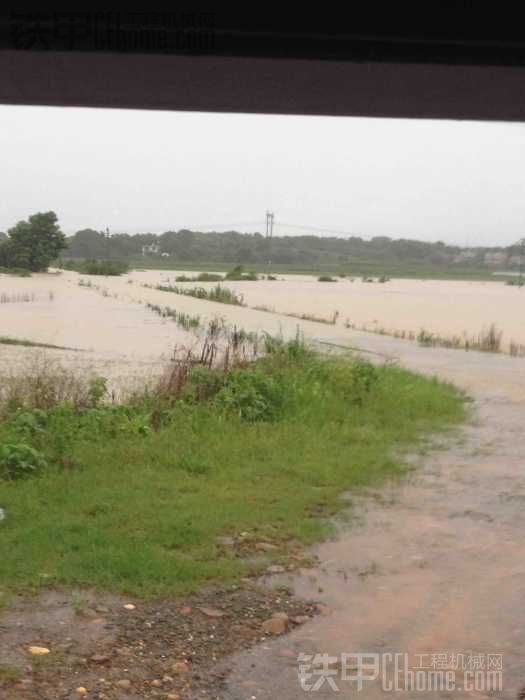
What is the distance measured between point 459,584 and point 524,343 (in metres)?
14.7

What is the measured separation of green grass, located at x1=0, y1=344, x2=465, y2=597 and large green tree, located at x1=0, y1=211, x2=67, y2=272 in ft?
44.0

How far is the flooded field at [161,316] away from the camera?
544 inches

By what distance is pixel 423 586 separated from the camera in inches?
158

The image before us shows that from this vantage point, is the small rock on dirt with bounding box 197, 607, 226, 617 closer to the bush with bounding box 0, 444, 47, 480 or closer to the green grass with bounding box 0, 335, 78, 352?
the bush with bounding box 0, 444, 47, 480

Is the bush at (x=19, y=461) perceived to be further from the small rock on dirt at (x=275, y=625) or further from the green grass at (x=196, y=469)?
the small rock on dirt at (x=275, y=625)

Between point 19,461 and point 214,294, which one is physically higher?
point 214,294

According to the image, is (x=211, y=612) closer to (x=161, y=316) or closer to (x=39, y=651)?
(x=39, y=651)

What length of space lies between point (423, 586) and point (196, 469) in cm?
186

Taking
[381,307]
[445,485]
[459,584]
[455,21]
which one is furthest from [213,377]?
[381,307]

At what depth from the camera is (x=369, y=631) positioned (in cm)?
351

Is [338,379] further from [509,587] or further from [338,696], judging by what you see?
[338,696]

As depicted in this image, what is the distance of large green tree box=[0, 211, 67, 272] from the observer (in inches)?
821

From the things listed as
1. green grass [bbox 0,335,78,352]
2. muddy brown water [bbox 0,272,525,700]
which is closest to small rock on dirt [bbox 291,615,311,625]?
muddy brown water [bbox 0,272,525,700]

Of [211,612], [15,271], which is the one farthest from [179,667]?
[15,271]
